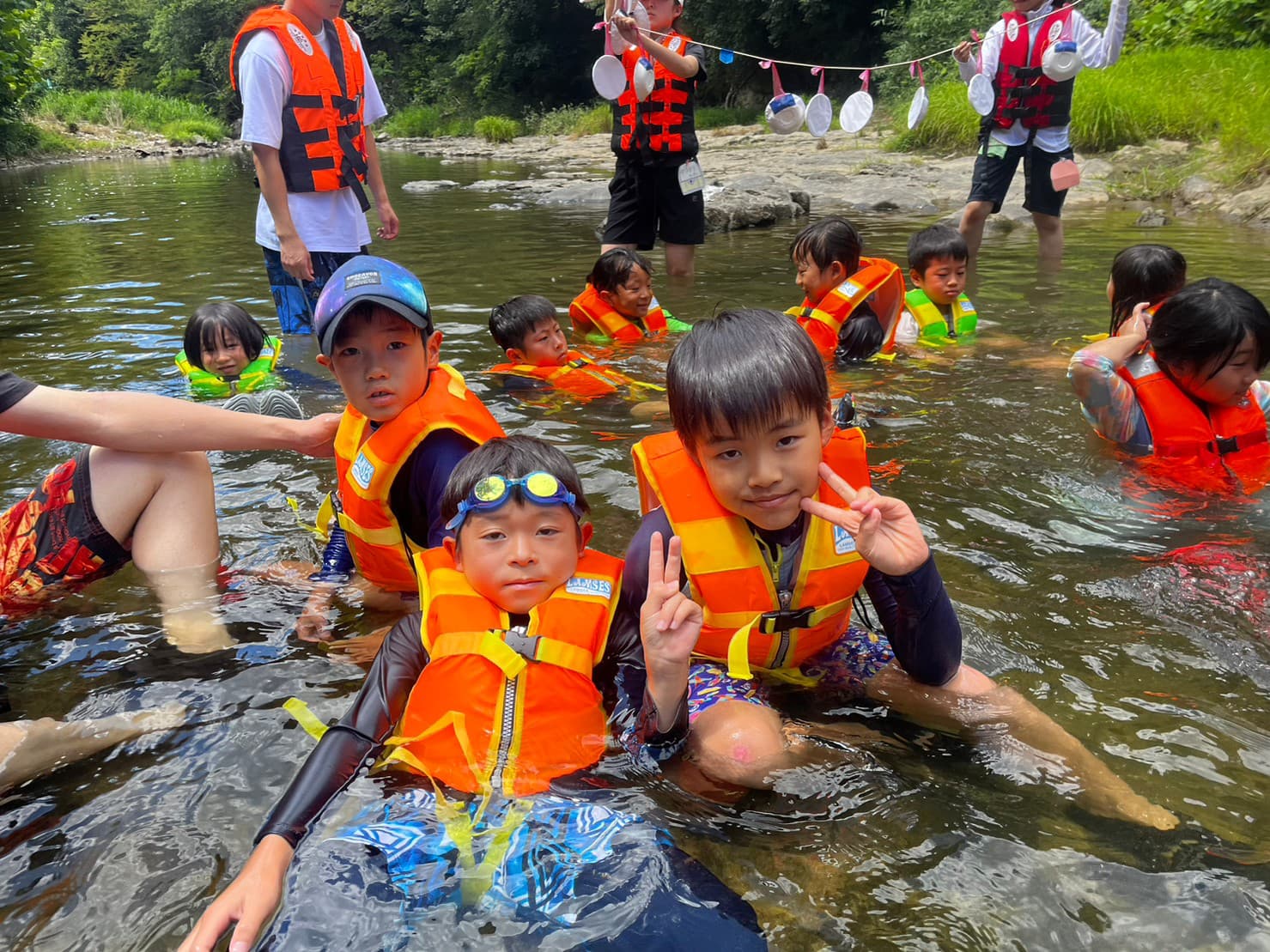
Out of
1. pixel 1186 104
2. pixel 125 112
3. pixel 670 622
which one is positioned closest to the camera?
pixel 670 622

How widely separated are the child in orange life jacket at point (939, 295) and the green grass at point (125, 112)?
41.8 metres

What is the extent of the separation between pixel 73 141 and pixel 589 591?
4034 cm

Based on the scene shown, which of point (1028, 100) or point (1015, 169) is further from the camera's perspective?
point (1015, 169)

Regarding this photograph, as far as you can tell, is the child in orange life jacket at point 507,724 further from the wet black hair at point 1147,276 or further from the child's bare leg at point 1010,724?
the wet black hair at point 1147,276

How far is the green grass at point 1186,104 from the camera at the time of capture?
10734 mm

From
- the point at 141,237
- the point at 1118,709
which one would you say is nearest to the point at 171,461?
the point at 1118,709

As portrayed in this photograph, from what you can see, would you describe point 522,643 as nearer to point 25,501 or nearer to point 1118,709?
point 1118,709

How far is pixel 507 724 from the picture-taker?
2.24 metres

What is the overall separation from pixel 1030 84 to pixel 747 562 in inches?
242

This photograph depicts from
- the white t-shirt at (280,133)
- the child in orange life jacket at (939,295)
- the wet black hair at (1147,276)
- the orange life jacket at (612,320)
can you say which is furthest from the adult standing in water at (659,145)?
the wet black hair at (1147,276)

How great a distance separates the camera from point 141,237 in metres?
12.2

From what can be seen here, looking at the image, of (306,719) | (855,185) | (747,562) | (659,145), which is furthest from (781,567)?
(855,185)

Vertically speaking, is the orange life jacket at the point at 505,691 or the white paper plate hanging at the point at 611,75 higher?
the white paper plate hanging at the point at 611,75

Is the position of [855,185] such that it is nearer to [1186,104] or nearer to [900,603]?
[1186,104]
